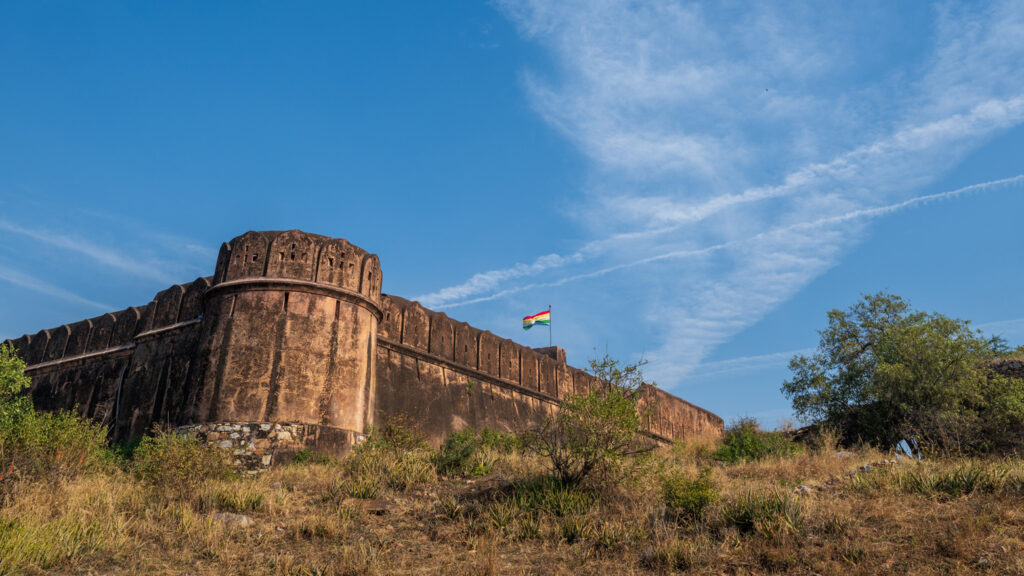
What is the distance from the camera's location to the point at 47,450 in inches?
418

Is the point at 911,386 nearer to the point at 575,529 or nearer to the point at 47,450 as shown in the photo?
the point at 575,529

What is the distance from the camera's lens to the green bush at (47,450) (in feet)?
32.5

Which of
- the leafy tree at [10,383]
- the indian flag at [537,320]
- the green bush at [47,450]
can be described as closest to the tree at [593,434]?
the green bush at [47,450]

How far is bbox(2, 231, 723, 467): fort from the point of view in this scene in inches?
502

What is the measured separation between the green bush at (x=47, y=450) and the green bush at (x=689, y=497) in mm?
8815

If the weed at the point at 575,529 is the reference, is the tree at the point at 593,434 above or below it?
above

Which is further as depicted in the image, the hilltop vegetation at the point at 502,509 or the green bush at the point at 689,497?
the green bush at the point at 689,497

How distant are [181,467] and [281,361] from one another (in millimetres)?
3209

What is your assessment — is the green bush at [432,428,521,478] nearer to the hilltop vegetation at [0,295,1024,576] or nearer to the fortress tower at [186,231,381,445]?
the hilltop vegetation at [0,295,1024,576]

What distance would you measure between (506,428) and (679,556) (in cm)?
1184

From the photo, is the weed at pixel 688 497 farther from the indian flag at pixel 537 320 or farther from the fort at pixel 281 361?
the indian flag at pixel 537 320

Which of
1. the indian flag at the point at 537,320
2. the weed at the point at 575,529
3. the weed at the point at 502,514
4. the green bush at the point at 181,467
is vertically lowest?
the weed at the point at 575,529

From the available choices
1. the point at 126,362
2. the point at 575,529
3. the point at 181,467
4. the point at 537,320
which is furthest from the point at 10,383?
the point at 537,320

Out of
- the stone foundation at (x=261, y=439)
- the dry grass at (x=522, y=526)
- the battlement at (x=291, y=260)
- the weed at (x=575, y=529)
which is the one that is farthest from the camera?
the battlement at (x=291, y=260)
